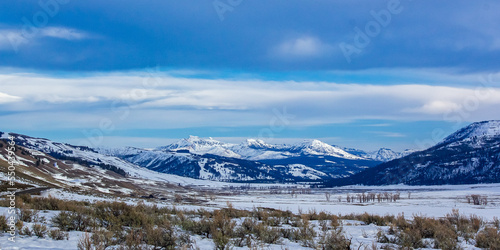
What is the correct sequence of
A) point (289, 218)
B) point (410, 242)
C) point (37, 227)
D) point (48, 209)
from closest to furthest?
1. point (37, 227)
2. point (410, 242)
3. point (48, 209)
4. point (289, 218)

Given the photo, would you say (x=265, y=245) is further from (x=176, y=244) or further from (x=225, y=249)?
(x=176, y=244)

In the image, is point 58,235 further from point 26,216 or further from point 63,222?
point 26,216

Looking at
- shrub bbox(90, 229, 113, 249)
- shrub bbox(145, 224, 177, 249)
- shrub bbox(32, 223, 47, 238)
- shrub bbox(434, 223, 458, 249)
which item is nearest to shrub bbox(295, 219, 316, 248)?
shrub bbox(434, 223, 458, 249)

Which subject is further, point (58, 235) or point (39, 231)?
point (39, 231)

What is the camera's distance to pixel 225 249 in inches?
482

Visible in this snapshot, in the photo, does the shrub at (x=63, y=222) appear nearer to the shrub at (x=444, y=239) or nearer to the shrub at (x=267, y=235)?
the shrub at (x=267, y=235)

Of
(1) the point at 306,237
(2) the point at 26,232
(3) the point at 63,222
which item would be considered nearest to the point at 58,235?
(2) the point at 26,232

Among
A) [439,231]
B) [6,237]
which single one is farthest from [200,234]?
[439,231]

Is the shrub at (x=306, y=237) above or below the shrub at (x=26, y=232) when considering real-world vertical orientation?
below

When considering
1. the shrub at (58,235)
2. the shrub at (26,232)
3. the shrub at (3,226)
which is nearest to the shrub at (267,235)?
the shrub at (58,235)

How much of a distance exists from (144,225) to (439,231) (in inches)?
476

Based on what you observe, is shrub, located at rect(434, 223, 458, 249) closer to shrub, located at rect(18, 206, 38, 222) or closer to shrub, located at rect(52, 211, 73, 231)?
shrub, located at rect(52, 211, 73, 231)

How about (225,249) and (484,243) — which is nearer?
(225,249)

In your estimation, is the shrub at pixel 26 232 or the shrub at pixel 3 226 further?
the shrub at pixel 3 226
